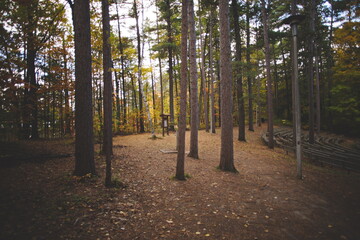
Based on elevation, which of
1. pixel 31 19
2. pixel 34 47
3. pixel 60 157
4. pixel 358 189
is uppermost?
pixel 31 19

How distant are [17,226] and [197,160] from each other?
6.56 m

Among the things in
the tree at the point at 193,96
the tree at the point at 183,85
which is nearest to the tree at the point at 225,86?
the tree at the point at 193,96

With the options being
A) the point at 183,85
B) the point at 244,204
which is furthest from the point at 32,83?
the point at 244,204

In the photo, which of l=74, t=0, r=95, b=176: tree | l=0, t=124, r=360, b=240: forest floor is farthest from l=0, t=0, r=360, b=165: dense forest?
l=0, t=124, r=360, b=240: forest floor

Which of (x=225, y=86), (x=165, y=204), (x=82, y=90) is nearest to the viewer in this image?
(x=165, y=204)

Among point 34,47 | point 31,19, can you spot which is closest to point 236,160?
point 34,47

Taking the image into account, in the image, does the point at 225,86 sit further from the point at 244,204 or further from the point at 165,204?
the point at 165,204

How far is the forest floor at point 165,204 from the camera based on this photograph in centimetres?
331

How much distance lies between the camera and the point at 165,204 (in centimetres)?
443

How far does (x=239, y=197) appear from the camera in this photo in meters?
5.02

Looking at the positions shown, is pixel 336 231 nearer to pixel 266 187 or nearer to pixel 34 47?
pixel 266 187

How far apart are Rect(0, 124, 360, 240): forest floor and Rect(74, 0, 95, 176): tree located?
23.2 inches

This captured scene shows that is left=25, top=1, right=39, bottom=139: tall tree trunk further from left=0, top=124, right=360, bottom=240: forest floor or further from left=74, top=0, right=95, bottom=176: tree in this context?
left=74, top=0, right=95, bottom=176: tree

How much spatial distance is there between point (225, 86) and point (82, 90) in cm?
522
